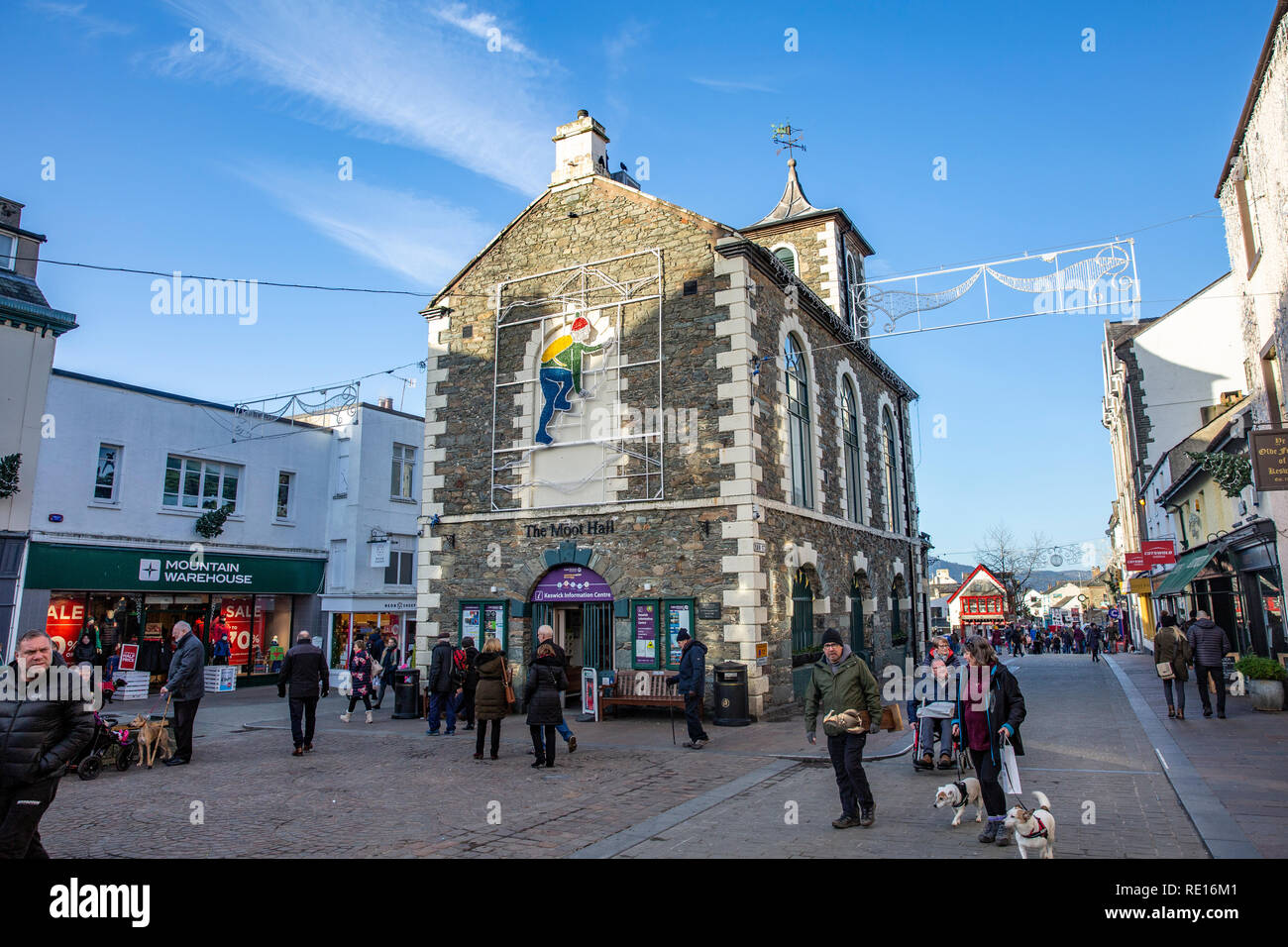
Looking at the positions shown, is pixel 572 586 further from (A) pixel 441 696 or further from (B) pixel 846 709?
(B) pixel 846 709

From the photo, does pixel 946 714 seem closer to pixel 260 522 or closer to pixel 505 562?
pixel 505 562

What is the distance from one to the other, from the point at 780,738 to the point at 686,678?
165 cm

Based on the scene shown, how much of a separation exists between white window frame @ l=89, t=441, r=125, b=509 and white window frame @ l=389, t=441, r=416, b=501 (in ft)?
26.3

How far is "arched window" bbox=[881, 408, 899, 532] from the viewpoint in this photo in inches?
950

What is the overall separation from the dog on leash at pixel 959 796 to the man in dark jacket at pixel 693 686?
16.6 ft

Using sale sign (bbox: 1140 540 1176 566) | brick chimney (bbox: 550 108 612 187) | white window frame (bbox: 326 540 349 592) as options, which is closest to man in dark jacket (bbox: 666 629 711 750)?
brick chimney (bbox: 550 108 612 187)

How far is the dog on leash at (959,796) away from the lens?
21.9 ft

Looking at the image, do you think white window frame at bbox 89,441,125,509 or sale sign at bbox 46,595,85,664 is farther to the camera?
white window frame at bbox 89,441,125,509

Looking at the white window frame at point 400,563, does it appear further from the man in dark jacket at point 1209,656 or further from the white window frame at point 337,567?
the man in dark jacket at point 1209,656

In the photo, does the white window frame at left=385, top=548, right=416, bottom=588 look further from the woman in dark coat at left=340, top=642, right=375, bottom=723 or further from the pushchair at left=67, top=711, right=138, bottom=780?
the pushchair at left=67, top=711, right=138, bottom=780

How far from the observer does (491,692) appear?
11.2m

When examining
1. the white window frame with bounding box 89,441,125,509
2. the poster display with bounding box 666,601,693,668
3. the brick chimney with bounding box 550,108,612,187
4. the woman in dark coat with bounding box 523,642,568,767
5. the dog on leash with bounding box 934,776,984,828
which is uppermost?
the brick chimney with bounding box 550,108,612,187

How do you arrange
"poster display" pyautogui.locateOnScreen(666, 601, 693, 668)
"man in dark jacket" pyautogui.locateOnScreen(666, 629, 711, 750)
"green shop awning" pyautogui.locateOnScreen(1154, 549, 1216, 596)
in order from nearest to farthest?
1. "man in dark jacket" pyautogui.locateOnScreen(666, 629, 711, 750)
2. "poster display" pyautogui.locateOnScreen(666, 601, 693, 668)
3. "green shop awning" pyautogui.locateOnScreen(1154, 549, 1216, 596)

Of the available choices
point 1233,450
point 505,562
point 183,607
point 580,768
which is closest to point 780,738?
point 580,768
